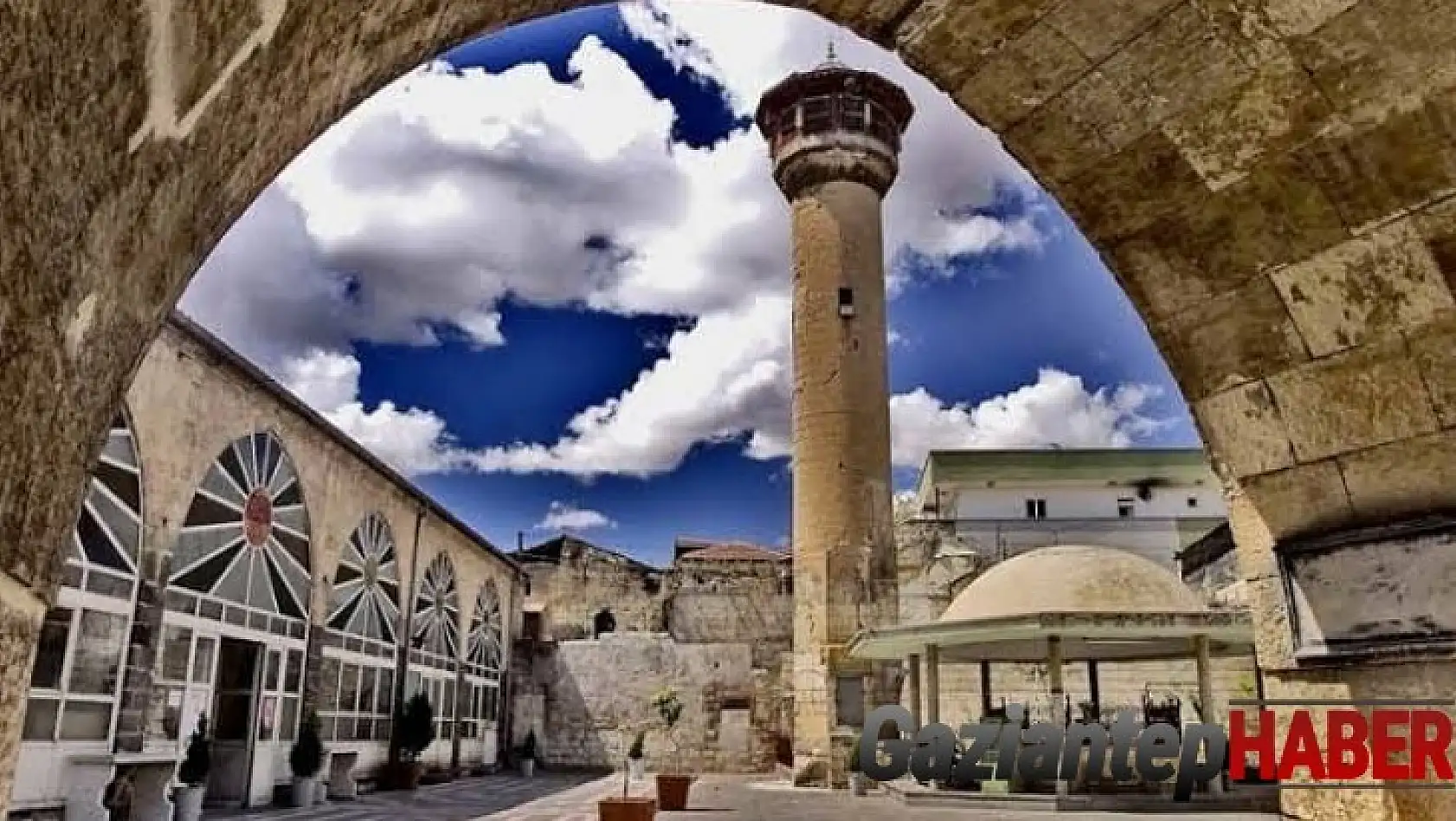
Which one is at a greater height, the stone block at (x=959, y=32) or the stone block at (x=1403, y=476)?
the stone block at (x=959, y=32)

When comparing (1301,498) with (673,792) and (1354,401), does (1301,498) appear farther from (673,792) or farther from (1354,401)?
(673,792)

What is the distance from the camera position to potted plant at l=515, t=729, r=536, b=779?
2427cm

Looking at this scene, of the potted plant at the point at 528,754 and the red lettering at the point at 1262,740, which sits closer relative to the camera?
the red lettering at the point at 1262,740

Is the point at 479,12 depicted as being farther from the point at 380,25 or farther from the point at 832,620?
the point at 832,620

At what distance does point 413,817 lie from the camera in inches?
509

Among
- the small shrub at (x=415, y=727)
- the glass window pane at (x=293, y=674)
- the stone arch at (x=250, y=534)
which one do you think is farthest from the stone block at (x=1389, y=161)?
the small shrub at (x=415, y=727)

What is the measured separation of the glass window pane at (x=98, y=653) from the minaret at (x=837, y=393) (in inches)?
544

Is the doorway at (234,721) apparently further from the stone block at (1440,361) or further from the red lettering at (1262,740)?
the stone block at (1440,361)

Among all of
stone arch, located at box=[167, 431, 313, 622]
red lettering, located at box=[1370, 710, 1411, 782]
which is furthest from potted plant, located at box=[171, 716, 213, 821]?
red lettering, located at box=[1370, 710, 1411, 782]

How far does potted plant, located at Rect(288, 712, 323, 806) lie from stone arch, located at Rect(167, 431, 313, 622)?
160cm

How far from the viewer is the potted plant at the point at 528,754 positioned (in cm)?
2427

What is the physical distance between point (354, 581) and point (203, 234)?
15.6m

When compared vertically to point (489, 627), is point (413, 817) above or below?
below

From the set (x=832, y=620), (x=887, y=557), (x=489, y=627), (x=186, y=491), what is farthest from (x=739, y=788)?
(x=186, y=491)
